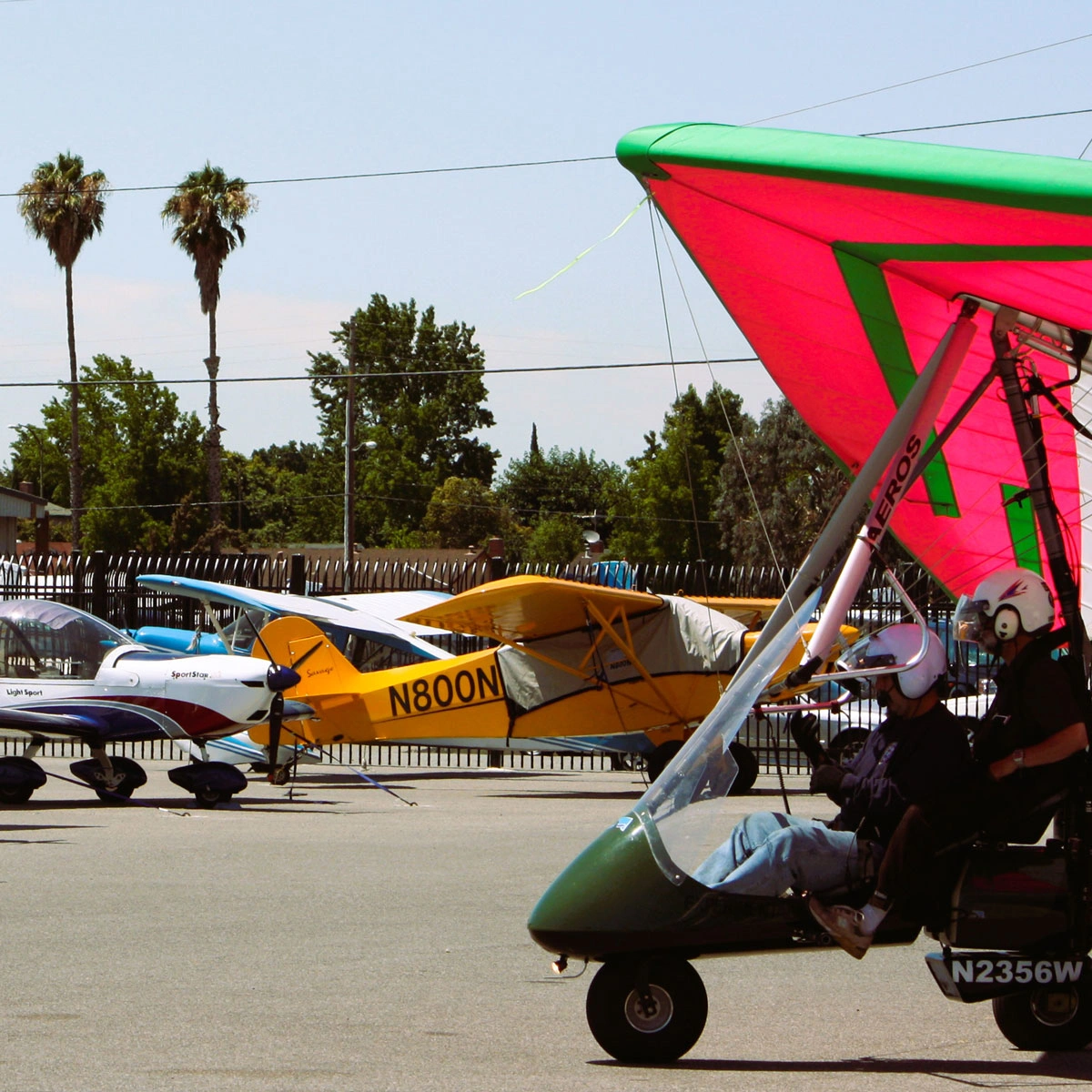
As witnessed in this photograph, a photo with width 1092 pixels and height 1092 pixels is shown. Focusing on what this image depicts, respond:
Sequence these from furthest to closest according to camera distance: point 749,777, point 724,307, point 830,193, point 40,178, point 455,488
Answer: point 455,488 < point 40,178 < point 749,777 < point 724,307 < point 830,193

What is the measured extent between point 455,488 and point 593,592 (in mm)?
74542

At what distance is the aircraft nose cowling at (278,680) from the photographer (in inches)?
624

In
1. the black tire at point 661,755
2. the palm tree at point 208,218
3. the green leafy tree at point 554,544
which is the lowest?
the black tire at point 661,755

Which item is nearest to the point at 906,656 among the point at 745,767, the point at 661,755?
the point at 745,767

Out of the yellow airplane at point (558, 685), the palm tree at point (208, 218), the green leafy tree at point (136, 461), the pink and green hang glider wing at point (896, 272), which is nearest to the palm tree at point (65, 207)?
the palm tree at point (208, 218)

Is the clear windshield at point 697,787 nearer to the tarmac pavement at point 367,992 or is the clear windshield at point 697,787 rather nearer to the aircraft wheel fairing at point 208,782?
the tarmac pavement at point 367,992

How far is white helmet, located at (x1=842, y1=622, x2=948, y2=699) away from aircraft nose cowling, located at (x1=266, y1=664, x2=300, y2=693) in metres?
10.5

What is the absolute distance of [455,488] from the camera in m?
91.6

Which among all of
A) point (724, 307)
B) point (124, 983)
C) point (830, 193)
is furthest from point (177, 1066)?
point (724, 307)

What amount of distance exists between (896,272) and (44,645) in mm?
11242

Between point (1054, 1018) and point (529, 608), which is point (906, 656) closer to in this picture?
point (1054, 1018)

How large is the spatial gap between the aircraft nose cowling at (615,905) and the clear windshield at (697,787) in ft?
0.23

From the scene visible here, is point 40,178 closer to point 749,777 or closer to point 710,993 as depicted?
point 749,777

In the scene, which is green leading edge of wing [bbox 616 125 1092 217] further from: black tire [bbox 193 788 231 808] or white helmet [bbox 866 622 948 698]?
black tire [bbox 193 788 231 808]
